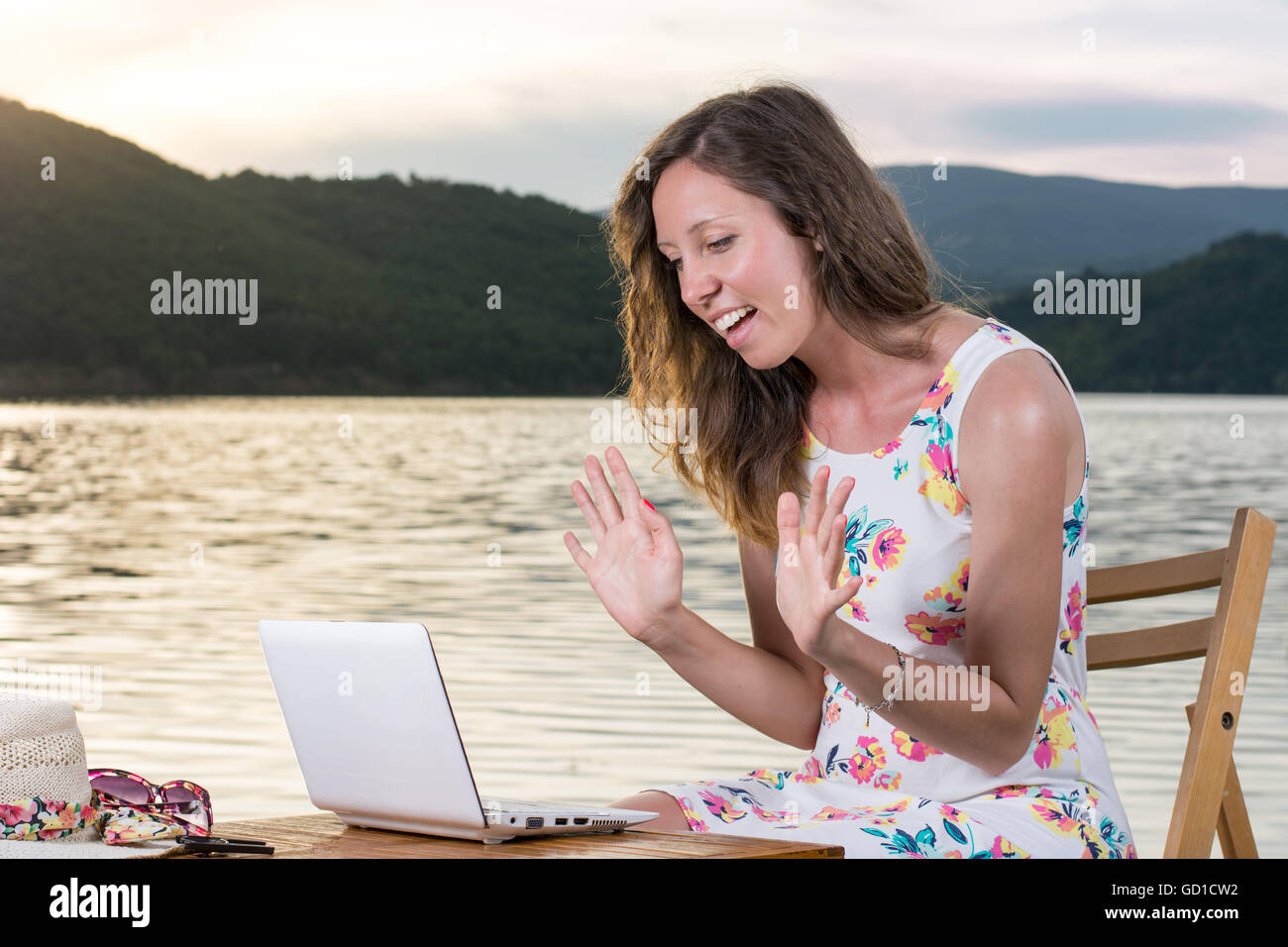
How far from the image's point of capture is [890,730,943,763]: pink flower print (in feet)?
6.32

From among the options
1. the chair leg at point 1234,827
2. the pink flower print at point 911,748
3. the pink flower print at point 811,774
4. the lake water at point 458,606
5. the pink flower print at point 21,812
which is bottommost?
the lake water at point 458,606

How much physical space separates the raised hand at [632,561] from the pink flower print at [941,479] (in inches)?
18.6

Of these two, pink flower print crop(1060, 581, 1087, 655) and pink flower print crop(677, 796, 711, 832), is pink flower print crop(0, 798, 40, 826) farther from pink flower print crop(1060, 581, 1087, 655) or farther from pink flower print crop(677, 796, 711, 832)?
pink flower print crop(1060, 581, 1087, 655)

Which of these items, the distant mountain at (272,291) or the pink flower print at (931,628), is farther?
the distant mountain at (272,291)

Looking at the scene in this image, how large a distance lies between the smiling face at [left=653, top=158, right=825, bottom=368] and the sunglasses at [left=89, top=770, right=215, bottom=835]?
96cm

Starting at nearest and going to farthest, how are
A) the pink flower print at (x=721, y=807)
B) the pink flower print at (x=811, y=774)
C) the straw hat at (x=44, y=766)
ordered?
the straw hat at (x=44, y=766) < the pink flower print at (x=721, y=807) < the pink flower print at (x=811, y=774)

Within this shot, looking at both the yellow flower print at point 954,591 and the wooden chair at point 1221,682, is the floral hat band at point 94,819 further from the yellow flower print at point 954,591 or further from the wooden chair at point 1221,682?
the wooden chair at point 1221,682

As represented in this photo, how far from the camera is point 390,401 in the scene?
48469mm

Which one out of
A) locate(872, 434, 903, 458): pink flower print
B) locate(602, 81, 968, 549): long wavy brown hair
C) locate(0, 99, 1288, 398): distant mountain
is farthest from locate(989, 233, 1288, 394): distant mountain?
locate(872, 434, 903, 458): pink flower print

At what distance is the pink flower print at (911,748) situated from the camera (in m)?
1.93

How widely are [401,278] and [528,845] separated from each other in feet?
163

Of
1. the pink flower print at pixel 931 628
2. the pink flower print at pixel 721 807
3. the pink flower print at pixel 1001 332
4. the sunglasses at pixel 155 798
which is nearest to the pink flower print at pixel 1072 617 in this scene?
the pink flower print at pixel 931 628

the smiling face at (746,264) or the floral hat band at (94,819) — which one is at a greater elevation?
the smiling face at (746,264)
